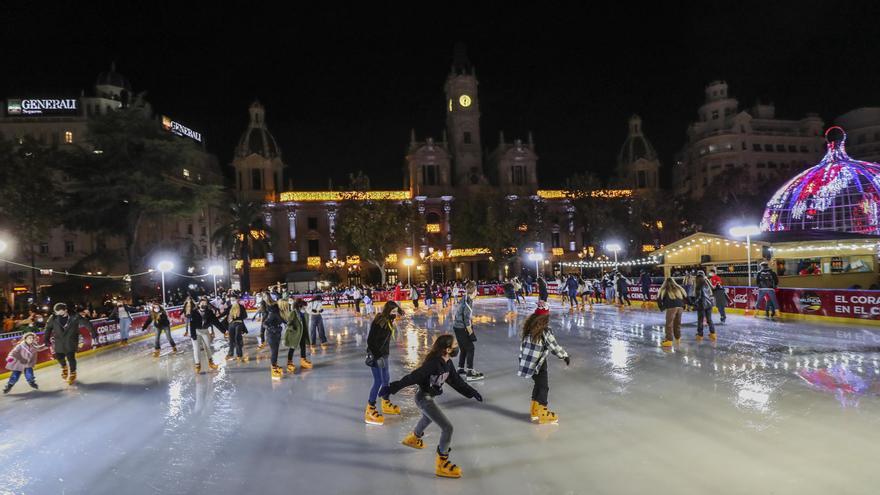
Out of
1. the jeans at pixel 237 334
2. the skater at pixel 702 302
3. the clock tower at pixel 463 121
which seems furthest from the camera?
A: the clock tower at pixel 463 121

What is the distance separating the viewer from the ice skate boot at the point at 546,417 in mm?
6965

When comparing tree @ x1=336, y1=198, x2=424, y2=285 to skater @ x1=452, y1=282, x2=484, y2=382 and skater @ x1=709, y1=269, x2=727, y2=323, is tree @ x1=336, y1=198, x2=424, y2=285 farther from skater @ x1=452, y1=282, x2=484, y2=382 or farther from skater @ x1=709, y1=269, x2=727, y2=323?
skater @ x1=452, y1=282, x2=484, y2=382

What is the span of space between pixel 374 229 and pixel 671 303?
3904 cm

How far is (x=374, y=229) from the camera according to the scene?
4934cm

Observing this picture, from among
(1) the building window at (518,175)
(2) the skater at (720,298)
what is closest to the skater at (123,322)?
(2) the skater at (720,298)

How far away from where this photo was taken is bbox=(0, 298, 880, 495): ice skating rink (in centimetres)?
518

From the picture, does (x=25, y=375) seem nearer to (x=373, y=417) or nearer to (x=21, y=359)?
(x=21, y=359)

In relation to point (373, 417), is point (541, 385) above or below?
above

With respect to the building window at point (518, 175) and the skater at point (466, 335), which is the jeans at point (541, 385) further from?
the building window at point (518, 175)

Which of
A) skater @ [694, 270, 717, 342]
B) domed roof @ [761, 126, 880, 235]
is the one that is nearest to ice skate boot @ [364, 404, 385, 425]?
skater @ [694, 270, 717, 342]

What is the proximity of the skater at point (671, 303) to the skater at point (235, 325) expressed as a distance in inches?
397

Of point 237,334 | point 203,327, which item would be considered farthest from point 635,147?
point 203,327

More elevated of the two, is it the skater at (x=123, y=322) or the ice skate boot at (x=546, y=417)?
the skater at (x=123, y=322)

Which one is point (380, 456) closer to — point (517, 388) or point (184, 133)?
point (517, 388)
